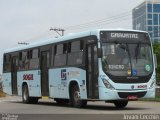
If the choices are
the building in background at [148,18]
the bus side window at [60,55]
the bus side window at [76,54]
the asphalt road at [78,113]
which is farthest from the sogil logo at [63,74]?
the building in background at [148,18]

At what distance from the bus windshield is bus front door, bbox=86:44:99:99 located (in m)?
0.49

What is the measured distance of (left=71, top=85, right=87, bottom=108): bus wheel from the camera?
2220 cm

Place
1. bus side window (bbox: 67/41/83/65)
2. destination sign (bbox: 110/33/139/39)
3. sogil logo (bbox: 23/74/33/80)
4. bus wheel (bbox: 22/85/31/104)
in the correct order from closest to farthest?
destination sign (bbox: 110/33/139/39)
bus side window (bbox: 67/41/83/65)
sogil logo (bbox: 23/74/33/80)
bus wheel (bbox: 22/85/31/104)

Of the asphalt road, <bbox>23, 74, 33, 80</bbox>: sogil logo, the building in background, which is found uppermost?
the building in background

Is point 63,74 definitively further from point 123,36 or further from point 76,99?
point 123,36

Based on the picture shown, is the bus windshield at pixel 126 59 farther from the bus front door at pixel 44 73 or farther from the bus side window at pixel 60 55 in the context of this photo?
the bus front door at pixel 44 73

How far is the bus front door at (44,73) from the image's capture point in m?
25.9

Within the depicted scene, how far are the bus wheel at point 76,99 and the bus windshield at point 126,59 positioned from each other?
2.48 m

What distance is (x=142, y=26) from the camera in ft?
309

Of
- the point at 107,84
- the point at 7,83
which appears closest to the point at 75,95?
the point at 107,84

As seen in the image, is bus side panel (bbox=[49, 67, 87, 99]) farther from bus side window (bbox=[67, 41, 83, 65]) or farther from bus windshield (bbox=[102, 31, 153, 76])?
bus windshield (bbox=[102, 31, 153, 76])

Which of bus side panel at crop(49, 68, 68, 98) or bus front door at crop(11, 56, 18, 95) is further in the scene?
bus front door at crop(11, 56, 18, 95)

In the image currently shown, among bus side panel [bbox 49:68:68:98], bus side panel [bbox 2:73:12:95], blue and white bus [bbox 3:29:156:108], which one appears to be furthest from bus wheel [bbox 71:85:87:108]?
bus side panel [bbox 2:73:12:95]

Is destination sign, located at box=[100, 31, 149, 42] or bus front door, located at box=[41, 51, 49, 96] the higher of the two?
destination sign, located at box=[100, 31, 149, 42]
